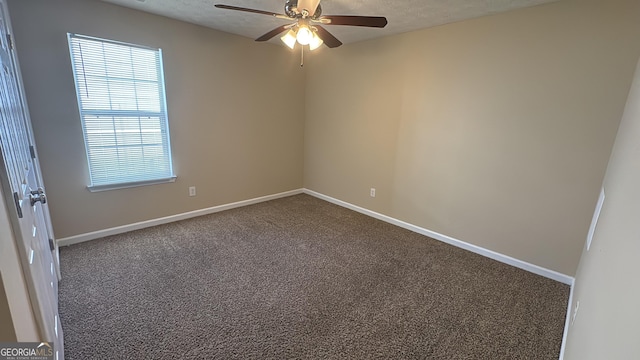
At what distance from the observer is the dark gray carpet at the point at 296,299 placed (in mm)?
1697

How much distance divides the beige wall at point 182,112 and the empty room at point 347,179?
0.02m

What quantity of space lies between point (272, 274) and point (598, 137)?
2884 mm

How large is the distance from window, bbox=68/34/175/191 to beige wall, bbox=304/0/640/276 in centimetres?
240

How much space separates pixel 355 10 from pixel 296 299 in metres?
2.60

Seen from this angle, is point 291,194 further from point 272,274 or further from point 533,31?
point 533,31

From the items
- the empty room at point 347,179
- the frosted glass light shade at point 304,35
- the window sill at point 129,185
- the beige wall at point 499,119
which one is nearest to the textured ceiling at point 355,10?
the empty room at point 347,179

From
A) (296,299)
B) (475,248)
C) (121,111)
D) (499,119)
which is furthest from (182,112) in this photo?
(475,248)

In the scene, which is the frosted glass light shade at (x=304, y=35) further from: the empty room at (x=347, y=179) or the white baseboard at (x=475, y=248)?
the white baseboard at (x=475, y=248)

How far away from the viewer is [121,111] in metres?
2.93

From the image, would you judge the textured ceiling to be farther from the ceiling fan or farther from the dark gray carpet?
the dark gray carpet

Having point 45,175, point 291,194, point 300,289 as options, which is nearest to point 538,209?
point 300,289

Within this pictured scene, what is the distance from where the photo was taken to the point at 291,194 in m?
4.74

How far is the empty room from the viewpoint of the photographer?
1.66m

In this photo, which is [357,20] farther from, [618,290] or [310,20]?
[618,290]
